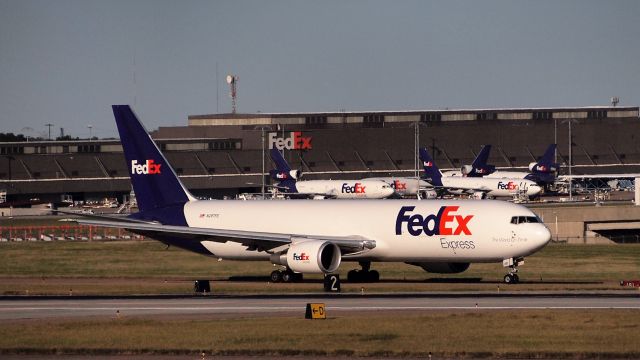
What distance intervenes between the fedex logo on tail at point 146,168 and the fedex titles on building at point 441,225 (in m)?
15.0

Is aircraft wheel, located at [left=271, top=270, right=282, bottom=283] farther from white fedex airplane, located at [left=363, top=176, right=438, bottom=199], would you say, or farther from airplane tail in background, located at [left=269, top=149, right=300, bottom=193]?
white fedex airplane, located at [left=363, top=176, right=438, bottom=199]

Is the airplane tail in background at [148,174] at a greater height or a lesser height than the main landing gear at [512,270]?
greater

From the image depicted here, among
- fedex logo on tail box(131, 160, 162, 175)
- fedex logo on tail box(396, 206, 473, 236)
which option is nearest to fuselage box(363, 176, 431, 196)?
fedex logo on tail box(131, 160, 162, 175)

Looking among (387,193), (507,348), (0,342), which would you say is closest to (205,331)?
(0,342)

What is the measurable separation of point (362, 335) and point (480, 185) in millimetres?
124753

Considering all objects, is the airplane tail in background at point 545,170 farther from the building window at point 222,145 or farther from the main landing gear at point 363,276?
the main landing gear at point 363,276

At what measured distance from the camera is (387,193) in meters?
155

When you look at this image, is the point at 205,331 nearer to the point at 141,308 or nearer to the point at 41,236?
the point at 141,308

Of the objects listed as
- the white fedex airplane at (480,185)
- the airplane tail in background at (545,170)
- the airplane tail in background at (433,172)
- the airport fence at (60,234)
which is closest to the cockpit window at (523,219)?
the airport fence at (60,234)

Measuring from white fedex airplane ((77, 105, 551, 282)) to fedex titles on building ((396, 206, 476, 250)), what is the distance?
0.16 feet

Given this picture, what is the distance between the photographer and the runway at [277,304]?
4603 centimetres

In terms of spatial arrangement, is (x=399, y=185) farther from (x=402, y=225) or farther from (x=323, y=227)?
(x=402, y=225)

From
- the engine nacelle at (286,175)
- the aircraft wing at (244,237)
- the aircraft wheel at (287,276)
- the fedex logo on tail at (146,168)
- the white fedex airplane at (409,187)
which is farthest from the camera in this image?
the white fedex airplane at (409,187)

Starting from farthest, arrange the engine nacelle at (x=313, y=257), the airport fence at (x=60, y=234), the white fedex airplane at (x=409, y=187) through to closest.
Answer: the white fedex airplane at (x=409, y=187), the airport fence at (x=60, y=234), the engine nacelle at (x=313, y=257)
